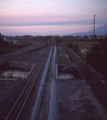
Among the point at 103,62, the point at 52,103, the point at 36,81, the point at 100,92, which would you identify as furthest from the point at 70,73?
the point at 52,103

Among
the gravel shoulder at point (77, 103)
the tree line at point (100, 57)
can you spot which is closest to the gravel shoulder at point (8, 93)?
the gravel shoulder at point (77, 103)

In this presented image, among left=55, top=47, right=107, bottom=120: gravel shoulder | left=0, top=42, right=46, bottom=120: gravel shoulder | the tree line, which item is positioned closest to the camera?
left=55, top=47, right=107, bottom=120: gravel shoulder

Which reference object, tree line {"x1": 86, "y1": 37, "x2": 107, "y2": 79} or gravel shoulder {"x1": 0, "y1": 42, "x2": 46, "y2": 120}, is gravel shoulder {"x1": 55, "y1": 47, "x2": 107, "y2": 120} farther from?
gravel shoulder {"x1": 0, "y1": 42, "x2": 46, "y2": 120}

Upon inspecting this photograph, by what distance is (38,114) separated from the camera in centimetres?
766

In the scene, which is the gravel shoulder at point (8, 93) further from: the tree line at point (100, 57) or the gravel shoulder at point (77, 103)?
the tree line at point (100, 57)

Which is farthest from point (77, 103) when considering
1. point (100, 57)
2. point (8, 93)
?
point (100, 57)

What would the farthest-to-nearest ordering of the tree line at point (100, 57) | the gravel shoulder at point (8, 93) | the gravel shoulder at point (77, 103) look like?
1. the tree line at point (100, 57)
2. the gravel shoulder at point (8, 93)
3. the gravel shoulder at point (77, 103)

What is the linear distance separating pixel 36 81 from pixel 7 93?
141 inches

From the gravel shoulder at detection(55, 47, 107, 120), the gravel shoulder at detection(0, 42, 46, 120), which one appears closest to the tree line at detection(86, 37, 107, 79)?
the gravel shoulder at detection(55, 47, 107, 120)

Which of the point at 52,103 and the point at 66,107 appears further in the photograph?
the point at 52,103

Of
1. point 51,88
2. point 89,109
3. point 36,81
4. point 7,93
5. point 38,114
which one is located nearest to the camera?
point 38,114

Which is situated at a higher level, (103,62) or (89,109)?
(103,62)

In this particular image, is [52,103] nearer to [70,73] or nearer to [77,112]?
[77,112]

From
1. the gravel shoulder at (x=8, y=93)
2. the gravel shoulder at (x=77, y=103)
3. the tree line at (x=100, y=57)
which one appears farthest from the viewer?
the tree line at (x=100, y=57)
